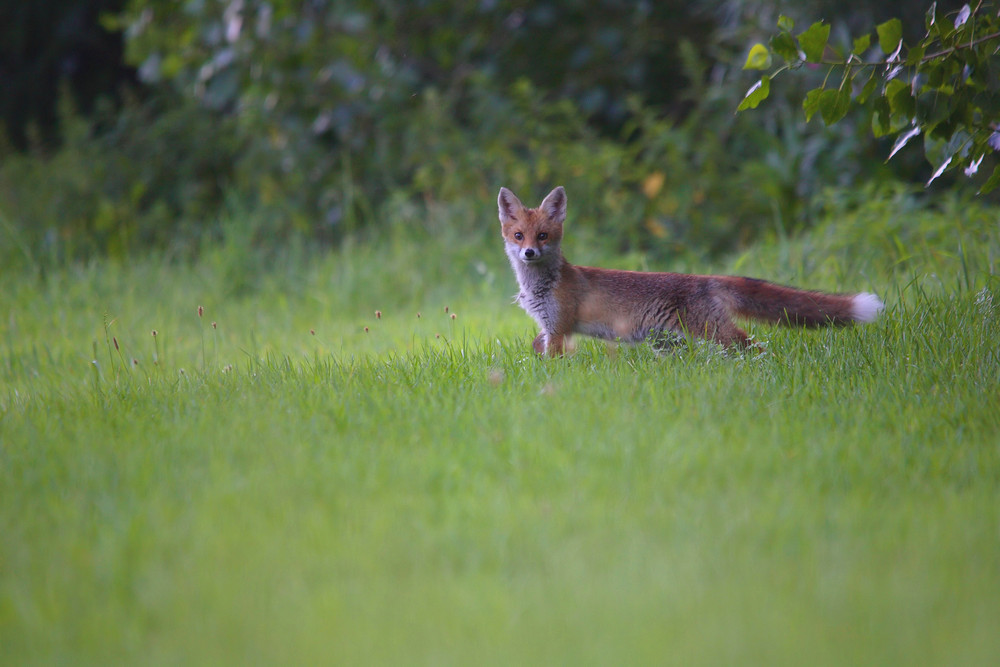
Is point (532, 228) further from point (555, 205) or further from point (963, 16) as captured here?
point (963, 16)

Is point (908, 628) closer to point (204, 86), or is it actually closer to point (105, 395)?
point (105, 395)

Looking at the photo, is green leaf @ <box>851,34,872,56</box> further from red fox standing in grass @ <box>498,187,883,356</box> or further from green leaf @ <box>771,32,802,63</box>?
red fox standing in grass @ <box>498,187,883,356</box>

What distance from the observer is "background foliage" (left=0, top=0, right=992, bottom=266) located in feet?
31.8

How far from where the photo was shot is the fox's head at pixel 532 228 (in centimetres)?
582

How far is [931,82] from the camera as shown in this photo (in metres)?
4.47

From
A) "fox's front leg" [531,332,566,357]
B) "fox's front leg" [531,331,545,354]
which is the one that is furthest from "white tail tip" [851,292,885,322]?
"fox's front leg" [531,331,545,354]

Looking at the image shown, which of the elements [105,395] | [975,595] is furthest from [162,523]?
[975,595]

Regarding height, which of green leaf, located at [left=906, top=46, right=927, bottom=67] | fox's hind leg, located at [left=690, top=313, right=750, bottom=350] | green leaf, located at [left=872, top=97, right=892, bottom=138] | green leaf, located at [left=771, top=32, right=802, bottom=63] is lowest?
fox's hind leg, located at [left=690, top=313, right=750, bottom=350]

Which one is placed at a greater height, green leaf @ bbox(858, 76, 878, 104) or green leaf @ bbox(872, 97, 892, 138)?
green leaf @ bbox(858, 76, 878, 104)

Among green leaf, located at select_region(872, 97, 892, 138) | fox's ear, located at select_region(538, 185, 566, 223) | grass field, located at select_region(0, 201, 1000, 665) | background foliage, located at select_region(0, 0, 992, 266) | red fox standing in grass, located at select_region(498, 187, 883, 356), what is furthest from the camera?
background foliage, located at select_region(0, 0, 992, 266)

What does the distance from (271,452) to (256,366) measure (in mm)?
→ 1920

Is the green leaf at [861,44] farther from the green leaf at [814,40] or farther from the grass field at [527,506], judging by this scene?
the grass field at [527,506]

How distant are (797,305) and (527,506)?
245cm

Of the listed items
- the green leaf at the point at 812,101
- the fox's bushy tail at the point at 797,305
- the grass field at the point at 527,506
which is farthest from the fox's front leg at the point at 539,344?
the green leaf at the point at 812,101
